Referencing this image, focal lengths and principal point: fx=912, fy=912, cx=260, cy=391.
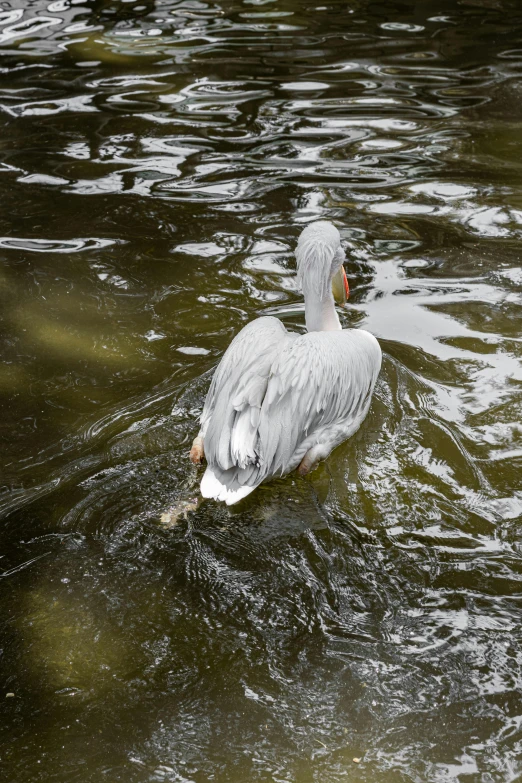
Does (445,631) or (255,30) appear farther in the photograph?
(255,30)

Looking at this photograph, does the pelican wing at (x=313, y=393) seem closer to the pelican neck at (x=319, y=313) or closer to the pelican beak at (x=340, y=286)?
the pelican neck at (x=319, y=313)

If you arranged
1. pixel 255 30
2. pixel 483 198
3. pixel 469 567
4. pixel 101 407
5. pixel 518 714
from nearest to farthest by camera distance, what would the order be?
pixel 518 714
pixel 469 567
pixel 101 407
pixel 483 198
pixel 255 30

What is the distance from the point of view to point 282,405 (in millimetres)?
3619

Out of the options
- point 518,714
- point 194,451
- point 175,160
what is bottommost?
point 518,714

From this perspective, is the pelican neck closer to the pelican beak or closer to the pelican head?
the pelican head

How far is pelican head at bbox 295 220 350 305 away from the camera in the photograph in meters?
4.10

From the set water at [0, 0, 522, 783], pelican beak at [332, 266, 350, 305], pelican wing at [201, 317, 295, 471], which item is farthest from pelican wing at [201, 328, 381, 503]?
pelican beak at [332, 266, 350, 305]

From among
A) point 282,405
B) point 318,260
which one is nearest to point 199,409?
point 282,405

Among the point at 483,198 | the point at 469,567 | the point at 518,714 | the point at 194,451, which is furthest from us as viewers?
the point at 483,198

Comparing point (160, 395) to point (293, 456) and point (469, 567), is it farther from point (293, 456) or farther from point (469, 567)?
point (469, 567)

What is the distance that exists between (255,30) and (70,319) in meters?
4.91

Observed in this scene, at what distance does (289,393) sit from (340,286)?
92 cm

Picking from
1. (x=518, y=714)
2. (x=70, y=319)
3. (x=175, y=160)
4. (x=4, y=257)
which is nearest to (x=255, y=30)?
(x=175, y=160)

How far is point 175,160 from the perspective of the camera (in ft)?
21.5
